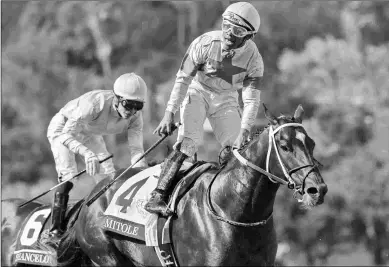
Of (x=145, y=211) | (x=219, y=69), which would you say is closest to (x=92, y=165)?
(x=145, y=211)

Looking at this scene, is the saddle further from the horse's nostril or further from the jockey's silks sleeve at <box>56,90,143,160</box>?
the horse's nostril

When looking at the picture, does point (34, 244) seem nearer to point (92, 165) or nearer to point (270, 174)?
point (92, 165)

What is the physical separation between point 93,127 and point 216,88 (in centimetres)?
179

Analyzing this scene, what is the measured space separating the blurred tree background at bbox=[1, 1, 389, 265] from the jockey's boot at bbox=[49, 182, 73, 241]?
1150cm

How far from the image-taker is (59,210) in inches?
386

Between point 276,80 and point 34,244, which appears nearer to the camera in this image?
point 34,244

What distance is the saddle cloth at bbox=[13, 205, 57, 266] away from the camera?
9844 mm

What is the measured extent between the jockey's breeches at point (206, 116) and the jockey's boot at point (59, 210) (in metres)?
1.88

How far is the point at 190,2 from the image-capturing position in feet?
102

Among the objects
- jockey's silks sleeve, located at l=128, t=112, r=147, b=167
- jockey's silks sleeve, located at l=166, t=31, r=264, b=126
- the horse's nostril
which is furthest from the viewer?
jockey's silks sleeve, located at l=128, t=112, r=147, b=167

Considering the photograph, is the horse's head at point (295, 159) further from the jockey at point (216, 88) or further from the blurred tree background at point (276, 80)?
the blurred tree background at point (276, 80)

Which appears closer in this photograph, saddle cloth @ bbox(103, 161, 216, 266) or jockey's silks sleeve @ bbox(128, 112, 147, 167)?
saddle cloth @ bbox(103, 161, 216, 266)

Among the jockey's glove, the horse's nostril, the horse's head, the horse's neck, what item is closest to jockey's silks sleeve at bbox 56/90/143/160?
the jockey's glove

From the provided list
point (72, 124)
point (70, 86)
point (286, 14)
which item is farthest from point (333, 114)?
point (72, 124)
